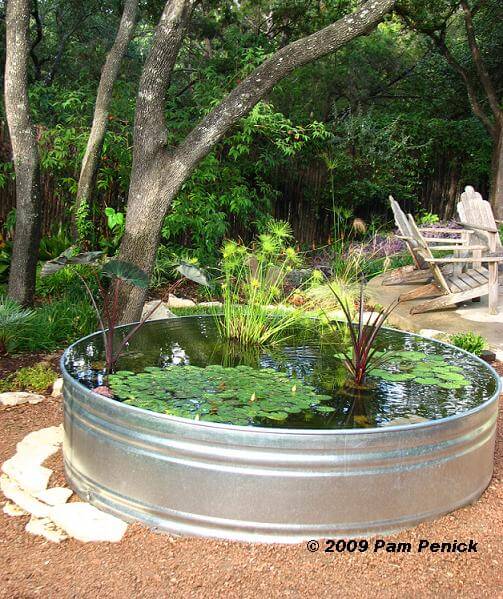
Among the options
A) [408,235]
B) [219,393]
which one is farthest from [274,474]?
[408,235]

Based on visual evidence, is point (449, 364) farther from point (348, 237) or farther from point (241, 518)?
point (348, 237)

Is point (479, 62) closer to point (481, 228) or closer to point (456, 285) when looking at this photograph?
point (481, 228)

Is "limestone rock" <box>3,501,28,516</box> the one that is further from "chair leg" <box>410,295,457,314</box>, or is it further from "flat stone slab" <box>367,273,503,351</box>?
"chair leg" <box>410,295,457,314</box>

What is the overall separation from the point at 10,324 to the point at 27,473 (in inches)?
69.2

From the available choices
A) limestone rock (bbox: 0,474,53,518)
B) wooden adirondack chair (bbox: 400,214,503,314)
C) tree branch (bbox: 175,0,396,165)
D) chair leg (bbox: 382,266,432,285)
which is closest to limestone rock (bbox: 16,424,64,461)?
limestone rock (bbox: 0,474,53,518)

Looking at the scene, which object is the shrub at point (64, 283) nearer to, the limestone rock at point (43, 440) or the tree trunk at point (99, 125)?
the tree trunk at point (99, 125)

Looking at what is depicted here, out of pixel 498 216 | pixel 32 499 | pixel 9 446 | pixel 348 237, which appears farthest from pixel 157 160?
pixel 498 216

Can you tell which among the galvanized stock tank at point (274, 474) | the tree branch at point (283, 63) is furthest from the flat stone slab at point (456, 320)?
the galvanized stock tank at point (274, 474)

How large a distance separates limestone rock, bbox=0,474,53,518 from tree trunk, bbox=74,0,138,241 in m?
4.03

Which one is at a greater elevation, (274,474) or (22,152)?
(22,152)

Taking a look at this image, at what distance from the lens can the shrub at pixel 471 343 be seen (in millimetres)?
4480

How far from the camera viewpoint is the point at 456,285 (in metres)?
5.64

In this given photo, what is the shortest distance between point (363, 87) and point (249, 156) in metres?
5.13

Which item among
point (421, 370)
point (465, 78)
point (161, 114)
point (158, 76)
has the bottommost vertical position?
point (421, 370)
